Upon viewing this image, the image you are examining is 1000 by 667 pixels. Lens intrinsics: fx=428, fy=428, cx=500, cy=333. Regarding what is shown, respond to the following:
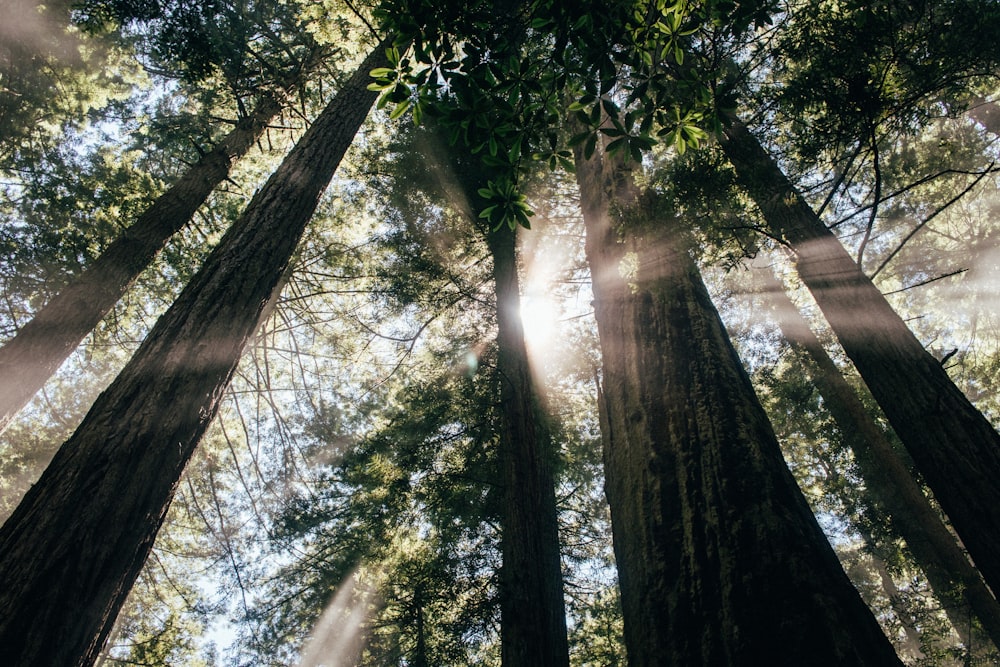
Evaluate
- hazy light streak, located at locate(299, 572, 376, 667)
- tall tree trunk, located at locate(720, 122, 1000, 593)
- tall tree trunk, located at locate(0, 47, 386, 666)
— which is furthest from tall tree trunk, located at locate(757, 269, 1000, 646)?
hazy light streak, located at locate(299, 572, 376, 667)

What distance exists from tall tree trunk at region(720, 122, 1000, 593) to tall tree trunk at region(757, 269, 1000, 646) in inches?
157

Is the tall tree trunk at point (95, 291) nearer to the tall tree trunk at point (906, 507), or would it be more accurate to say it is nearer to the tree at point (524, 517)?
the tree at point (524, 517)

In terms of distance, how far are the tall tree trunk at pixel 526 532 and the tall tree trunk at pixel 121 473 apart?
316 cm

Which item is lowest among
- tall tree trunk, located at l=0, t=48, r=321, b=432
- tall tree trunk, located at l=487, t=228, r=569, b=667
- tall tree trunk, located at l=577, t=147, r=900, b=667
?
tall tree trunk, located at l=577, t=147, r=900, b=667

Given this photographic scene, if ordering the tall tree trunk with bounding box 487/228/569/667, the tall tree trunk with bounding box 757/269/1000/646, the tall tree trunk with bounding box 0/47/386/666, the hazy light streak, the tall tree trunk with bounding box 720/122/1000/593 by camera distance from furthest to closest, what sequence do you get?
the hazy light streak, the tall tree trunk with bounding box 757/269/1000/646, the tall tree trunk with bounding box 487/228/569/667, the tall tree trunk with bounding box 720/122/1000/593, the tall tree trunk with bounding box 0/47/386/666

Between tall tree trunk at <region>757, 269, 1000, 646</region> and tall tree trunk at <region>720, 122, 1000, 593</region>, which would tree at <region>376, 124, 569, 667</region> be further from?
tall tree trunk at <region>757, 269, 1000, 646</region>

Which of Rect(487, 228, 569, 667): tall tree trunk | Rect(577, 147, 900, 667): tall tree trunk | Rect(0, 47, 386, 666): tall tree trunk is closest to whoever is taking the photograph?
Rect(577, 147, 900, 667): tall tree trunk

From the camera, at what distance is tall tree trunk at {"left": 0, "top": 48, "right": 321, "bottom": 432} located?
4.97 meters

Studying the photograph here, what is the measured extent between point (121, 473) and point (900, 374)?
511 cm

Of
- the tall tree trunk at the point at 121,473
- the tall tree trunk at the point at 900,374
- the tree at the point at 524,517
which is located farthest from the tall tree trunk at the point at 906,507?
the tall tree trunk at the point at 121,473

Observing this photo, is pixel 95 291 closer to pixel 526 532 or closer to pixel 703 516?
pixel 526 532

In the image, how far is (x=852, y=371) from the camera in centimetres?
962

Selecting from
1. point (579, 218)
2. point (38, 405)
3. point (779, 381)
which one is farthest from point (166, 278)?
point (779, 381)

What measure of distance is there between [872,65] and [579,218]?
5.61 meters
